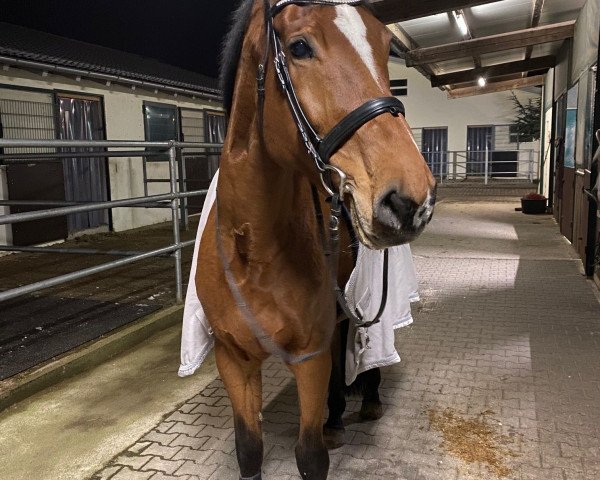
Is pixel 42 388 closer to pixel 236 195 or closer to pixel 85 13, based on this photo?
pixel 236 195

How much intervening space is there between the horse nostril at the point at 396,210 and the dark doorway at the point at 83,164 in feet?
26.4

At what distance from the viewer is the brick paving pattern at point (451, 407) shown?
2375 millimetres

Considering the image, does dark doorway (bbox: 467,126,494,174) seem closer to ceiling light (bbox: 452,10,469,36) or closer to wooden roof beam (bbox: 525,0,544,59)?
wooden roof beam (bbox: 525,0,544,59)

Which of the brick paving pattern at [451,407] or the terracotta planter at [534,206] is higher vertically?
the terracotta planter at [534,206]

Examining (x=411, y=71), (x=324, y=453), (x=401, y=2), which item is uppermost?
(x=411, y=71)

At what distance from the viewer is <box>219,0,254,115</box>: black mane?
1623 millimetres

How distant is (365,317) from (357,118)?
1132mm

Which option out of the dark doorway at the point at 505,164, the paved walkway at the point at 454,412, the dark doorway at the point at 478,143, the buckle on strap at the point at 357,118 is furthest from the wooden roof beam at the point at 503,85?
the buckle on strap at the point at 357,118

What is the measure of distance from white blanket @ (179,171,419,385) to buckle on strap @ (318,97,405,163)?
0.88 m

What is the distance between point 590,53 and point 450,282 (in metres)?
3.17

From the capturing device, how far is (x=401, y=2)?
5918 mm

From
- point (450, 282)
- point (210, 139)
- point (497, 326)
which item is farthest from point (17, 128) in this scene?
point (497, 326)

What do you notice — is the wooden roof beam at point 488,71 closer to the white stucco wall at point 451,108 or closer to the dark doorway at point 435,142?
the white stucco wall at point 451,108

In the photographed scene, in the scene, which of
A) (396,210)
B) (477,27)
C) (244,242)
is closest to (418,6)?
(477,27)
